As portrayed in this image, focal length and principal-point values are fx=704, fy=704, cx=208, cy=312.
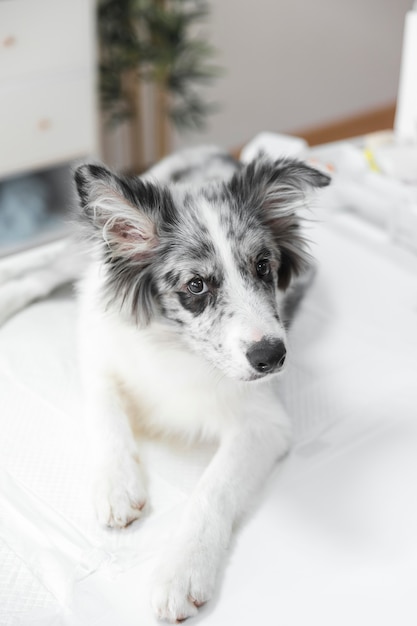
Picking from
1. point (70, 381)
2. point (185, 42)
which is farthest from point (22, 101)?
point (70, 381)

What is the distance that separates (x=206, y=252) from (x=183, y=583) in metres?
0.66

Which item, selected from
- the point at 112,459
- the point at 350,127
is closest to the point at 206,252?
the point at 112,459

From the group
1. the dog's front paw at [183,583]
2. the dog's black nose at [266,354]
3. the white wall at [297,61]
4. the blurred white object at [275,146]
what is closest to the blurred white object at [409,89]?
the blurred white object at [275,146]

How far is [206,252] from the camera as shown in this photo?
1490 millimetres

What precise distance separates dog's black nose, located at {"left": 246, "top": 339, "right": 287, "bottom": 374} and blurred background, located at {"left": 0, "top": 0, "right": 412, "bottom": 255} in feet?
6.34

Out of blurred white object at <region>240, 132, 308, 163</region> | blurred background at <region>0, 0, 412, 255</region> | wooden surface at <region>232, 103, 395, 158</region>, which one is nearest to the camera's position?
blurred white object at <region>240, 132, 308, 163</region>

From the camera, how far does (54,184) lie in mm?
3869

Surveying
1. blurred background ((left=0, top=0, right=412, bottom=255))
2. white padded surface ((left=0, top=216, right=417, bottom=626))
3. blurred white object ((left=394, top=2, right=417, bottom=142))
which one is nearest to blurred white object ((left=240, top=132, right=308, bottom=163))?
blurred white object ((left=394, top=2, right=417, bottom=142))

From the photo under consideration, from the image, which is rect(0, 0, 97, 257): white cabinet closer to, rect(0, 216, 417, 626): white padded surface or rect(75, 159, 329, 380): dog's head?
rect(0, 216, 417, 626): white padded surface

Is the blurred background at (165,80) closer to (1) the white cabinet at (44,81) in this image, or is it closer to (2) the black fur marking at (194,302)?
(1) the white cabinet at (44,81)

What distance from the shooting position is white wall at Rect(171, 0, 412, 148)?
460 centimetres

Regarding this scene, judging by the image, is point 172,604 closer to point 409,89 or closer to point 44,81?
point 409,89

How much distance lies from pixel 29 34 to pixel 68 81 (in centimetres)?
29

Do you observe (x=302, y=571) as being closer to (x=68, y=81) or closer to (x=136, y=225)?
(x=136, y=225)
